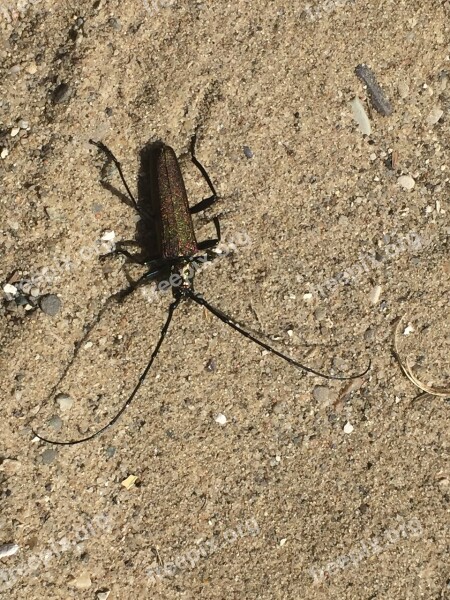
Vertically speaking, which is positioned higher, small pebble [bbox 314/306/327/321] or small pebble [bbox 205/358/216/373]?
small pebble [bbox 205/358/216/373]

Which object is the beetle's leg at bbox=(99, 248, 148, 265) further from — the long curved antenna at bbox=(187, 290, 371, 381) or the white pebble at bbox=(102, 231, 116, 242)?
the long curved antenna at bbox=(187, 290, 371, 381)

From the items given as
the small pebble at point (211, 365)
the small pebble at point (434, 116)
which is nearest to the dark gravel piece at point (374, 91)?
the small pebble at point (434, 116)

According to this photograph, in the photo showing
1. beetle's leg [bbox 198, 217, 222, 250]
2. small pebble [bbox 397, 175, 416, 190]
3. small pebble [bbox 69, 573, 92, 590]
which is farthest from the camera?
small pebble [bbox 397, 175, 416, 190]

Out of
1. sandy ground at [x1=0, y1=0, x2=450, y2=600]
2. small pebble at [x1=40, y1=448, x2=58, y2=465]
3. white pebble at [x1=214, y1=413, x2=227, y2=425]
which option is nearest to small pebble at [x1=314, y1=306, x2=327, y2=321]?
sandy ground at [x1=0, y1=0, x2=450, y2=600]

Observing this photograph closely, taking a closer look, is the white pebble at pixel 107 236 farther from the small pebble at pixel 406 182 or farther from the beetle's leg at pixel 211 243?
the small pebble at pixel 406 182

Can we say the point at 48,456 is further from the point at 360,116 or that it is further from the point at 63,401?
Result: the point at 360,116

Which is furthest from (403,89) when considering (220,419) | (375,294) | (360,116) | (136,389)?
(136,389)
